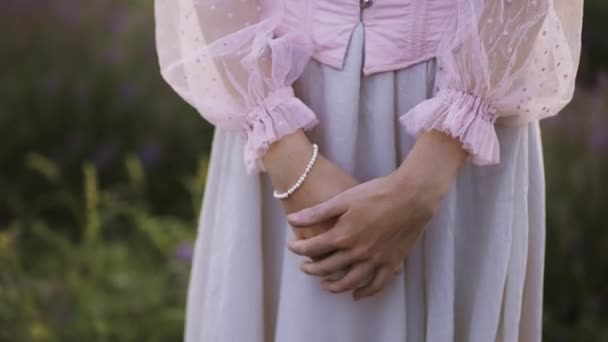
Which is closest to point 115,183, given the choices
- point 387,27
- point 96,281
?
point 96,281

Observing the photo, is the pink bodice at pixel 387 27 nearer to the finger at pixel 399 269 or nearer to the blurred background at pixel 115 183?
the finger at pixel 399 269

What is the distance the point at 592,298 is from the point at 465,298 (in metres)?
1.58

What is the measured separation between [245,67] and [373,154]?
0.24 metres

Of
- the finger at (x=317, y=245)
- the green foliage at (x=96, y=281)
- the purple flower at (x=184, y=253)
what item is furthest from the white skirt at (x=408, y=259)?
the purple flower at (x=184, y=253)

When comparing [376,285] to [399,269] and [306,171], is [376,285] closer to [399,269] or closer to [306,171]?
[399,269]

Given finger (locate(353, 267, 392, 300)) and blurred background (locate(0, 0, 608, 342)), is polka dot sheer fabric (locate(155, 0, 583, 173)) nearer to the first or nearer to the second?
finger (locate(353, 267, 392, 300))

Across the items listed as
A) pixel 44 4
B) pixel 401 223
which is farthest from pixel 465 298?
pixel 44 4

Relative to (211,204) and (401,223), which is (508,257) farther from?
(211,204)

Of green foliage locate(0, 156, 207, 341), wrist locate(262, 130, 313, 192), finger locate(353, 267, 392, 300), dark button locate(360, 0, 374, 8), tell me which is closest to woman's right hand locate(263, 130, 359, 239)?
wrist locate(262, 130, 313, 192)

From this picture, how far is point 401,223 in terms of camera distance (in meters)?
1.26

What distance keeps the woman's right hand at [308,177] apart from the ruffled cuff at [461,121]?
0.13 meters

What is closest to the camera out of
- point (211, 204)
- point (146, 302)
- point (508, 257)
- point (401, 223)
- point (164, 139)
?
point (401, 223)

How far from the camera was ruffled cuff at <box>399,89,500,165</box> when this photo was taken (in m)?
1.25

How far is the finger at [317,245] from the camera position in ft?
4.13
